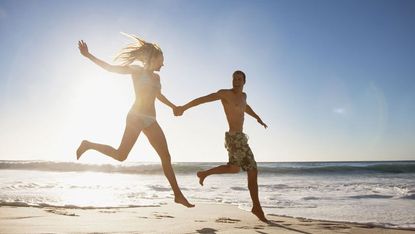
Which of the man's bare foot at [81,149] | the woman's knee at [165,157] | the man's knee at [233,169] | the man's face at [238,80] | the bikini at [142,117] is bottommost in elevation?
the man's knee at [233,169]

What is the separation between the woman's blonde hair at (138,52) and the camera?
486 centimetres

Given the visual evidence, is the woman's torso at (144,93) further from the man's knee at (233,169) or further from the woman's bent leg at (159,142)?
the man's knee at (233,169)

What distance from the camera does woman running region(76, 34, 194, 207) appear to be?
454cm

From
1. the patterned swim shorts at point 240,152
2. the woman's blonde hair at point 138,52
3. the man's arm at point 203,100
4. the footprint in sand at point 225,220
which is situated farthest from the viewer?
the man's arm at point 203,100

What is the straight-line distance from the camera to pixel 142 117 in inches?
180

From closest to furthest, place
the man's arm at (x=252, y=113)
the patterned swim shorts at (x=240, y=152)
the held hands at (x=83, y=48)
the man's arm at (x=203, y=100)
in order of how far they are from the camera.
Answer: the held hands at (x=83, y=48) < the patterned swim shorts at (x=240, y=152) < the man's arm at (x=203, y=100) < the man's arm at (x=252, y=113)

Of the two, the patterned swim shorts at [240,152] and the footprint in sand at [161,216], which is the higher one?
the patterned swim shorts at [240,152]

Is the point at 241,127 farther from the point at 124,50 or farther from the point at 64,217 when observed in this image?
the point at 64,217

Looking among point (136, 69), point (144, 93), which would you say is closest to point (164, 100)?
point (144, 93)

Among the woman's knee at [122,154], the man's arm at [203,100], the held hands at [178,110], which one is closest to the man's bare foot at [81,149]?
the woman's knee at [122,154]

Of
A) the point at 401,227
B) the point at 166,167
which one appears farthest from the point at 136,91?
the point at 401,227

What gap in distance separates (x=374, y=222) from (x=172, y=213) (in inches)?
125

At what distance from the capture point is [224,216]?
6.26m

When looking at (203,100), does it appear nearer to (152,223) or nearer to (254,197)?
(254,197)
